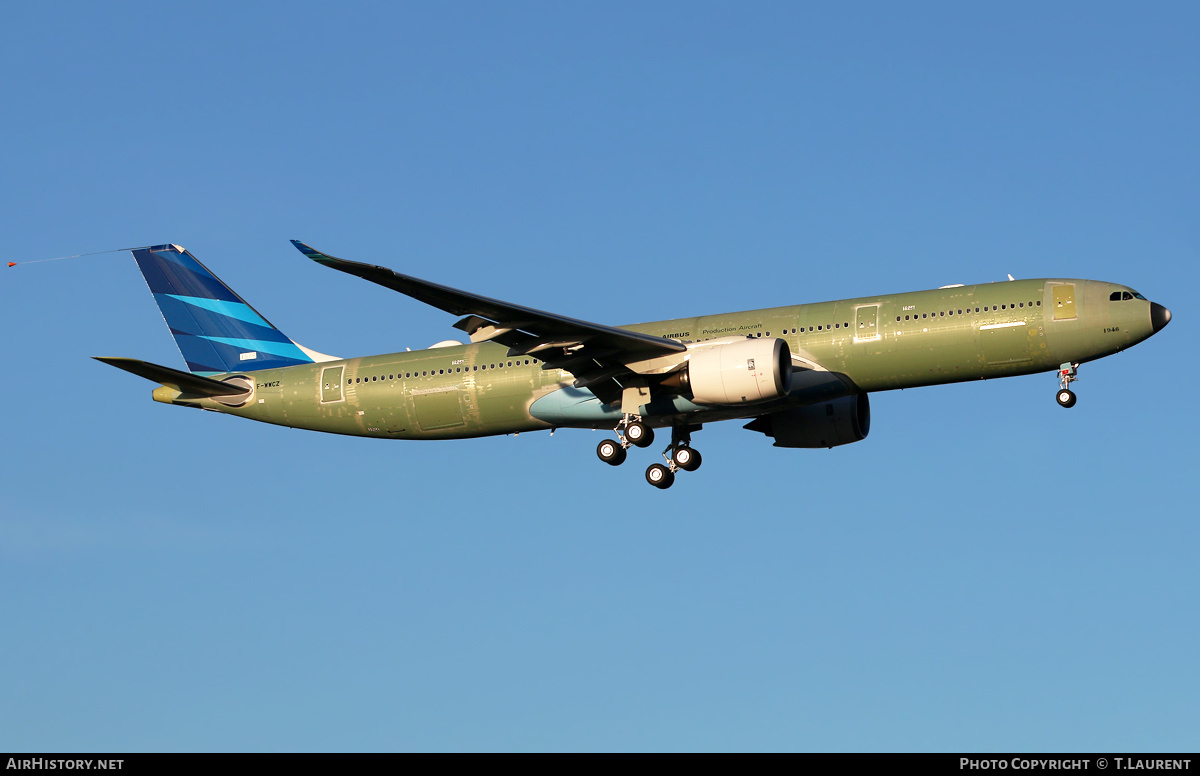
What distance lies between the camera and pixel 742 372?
36.8 meters

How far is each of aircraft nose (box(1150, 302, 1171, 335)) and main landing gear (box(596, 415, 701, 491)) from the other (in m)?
13.6

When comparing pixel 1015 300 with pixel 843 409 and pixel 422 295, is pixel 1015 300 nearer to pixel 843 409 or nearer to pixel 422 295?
pixel 843 409

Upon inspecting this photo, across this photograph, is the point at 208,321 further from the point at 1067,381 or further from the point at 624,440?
the point at 1067,381

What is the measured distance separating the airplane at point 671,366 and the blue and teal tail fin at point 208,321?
0.15 metres

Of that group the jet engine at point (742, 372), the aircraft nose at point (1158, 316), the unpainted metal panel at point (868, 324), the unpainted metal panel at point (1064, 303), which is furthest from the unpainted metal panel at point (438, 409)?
the aircraft nose at point (1158, 316)

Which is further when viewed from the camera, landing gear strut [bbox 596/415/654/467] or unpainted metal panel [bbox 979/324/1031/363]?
landing gear strut [bbox 596/415/654/467]

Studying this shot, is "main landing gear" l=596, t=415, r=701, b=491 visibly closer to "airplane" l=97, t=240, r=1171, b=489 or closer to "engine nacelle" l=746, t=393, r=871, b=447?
"airplane" l=97, t=240, r=1171, b=489

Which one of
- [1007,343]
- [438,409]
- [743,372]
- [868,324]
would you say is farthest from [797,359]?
[438,409]

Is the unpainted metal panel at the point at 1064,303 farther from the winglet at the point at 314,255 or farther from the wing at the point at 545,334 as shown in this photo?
the winglet at the point at 314,255

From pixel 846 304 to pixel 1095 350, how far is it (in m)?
6.89

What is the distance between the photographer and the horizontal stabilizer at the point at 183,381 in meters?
41.0

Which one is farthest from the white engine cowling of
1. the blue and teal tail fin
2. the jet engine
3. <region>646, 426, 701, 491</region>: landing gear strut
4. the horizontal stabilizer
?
the horizontal stabilizer

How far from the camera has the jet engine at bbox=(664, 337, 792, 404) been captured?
3656 centimetres
